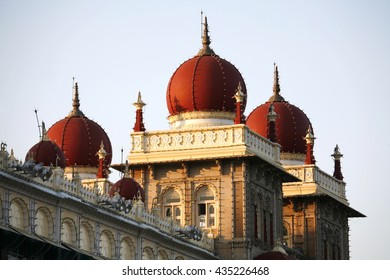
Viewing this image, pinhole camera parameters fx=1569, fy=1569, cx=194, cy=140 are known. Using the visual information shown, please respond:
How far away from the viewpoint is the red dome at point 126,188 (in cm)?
7262

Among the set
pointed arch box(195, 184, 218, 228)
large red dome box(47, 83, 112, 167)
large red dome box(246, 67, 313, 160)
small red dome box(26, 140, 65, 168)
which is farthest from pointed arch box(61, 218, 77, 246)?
large red dome box(246, 67, 313, 160)

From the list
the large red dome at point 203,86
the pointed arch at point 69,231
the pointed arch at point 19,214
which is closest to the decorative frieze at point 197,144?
the large red dome at point 203,86

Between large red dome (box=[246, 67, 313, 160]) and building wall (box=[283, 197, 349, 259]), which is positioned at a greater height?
large red dome (box=[246, 67, 313, 160])

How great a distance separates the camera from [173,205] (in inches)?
3162

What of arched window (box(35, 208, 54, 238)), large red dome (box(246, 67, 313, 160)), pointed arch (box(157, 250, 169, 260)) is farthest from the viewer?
large red dome (box(246, 67, 313, 160))

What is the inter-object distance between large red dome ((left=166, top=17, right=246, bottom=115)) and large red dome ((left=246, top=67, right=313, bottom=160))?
356 inches

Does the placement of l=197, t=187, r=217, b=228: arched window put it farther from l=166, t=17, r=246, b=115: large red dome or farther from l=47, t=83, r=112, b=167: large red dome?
l=47, t=83, r=112, b=167: large red dome

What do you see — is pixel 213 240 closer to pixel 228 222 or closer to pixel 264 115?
pixel 228 222

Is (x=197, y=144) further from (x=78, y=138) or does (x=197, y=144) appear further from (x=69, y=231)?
(x=69, y=231)

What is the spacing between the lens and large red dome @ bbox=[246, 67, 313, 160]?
91688 millimetres

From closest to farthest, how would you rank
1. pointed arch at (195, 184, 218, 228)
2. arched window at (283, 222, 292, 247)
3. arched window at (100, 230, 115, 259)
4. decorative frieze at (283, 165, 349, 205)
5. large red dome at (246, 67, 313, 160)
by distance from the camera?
1. arched window at (100, 230, 115, 259)
2. pointed arch at (195, 184, 218, 228)
3. decorative frieze at (283, 165, 349, 205)
4. arched window at (283, 222, 292, 247)
5. large red dome at (246, 67, 313, 160)

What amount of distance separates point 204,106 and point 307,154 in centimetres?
1164

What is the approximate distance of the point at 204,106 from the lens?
81125mm

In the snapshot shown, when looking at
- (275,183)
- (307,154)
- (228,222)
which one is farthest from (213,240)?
(307,154)
